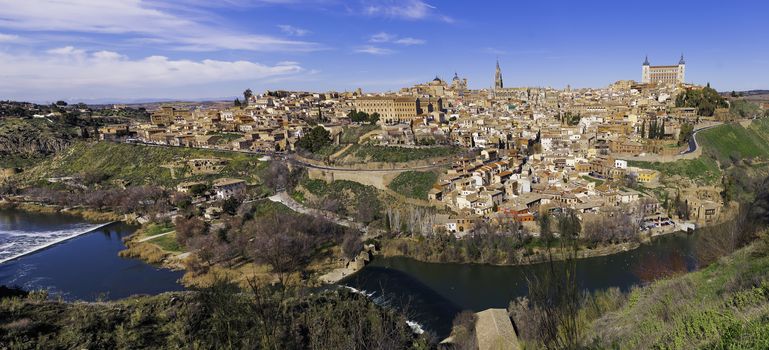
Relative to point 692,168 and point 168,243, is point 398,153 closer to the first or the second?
point 168,243

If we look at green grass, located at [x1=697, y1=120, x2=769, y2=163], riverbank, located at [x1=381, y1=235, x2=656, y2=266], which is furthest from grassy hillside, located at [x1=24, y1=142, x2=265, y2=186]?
green grass, located at [x1=697, y1=120, x2=769, y2=163]

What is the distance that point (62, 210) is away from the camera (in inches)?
1184

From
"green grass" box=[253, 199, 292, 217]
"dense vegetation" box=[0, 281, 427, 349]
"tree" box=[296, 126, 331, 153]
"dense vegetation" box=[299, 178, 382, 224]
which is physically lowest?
"green grass" box=[253, 199, 292, 217]

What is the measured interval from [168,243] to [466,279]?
48.7 ft

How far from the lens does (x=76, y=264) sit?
20.1m

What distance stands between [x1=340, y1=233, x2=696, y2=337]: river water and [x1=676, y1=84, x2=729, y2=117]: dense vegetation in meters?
23.1

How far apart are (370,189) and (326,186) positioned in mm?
3132

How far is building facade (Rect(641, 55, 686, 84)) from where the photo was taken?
57625mm

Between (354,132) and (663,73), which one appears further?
(663,73)

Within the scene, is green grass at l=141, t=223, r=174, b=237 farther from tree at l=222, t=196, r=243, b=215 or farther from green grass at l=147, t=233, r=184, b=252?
tree at l=222, t=196, r=243, b=215

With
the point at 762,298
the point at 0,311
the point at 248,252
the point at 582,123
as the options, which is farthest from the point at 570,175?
the point at 0,311

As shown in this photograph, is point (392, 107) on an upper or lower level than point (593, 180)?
upper

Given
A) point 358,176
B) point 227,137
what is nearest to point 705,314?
point 358,176

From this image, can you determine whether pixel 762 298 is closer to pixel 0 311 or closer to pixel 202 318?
pixel 202 318
